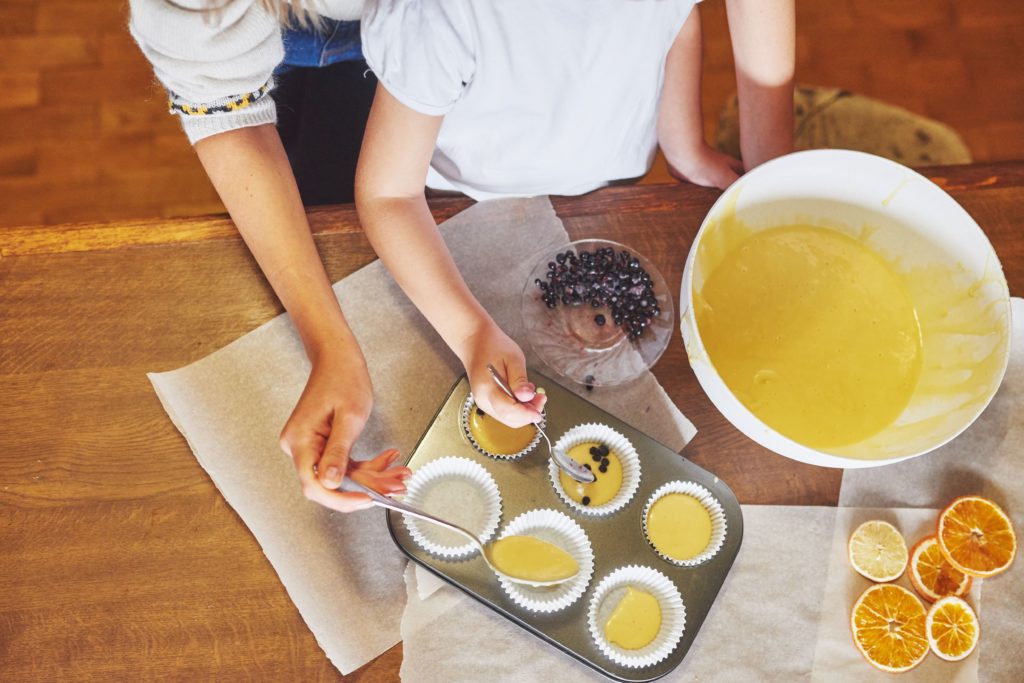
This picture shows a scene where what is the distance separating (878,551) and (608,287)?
496mm

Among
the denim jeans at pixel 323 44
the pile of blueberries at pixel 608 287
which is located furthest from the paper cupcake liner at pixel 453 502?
the denim jeans at pixel 323 44

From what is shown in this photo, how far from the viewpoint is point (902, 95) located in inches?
82.5

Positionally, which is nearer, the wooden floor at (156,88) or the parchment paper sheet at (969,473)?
the parchment paper sheet at (969,473)

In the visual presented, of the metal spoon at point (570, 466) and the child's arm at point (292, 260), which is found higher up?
the child's arm at point (292, 260)

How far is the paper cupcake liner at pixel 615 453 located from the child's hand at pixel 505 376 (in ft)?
0.37

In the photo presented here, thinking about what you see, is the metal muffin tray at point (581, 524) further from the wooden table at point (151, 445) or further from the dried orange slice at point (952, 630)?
the dried orange slice at point (952, 630)

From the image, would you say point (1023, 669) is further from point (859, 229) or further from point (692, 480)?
point (859, 229)

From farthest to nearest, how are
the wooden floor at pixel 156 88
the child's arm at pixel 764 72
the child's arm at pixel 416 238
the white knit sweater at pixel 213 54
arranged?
the wooden floor at pixel 156 88 < the child's arm at pixel 764 72 < the child's arm at pixel 416 238 < the white knit sweater at pixel 213 54

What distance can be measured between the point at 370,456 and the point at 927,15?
7.01 ft

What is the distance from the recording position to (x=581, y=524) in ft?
3.15

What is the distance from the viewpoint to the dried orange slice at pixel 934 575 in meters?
0.96

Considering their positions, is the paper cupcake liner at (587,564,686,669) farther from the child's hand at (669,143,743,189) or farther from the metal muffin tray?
the child's hand at (669,143,743,189)

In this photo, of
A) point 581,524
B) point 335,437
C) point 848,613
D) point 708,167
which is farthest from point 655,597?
point 708,167

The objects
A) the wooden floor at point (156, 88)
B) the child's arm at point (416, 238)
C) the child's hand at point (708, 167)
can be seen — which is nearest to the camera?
the child's arm at point (416, 238)
